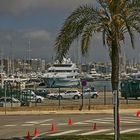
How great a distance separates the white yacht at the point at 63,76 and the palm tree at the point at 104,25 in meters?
94.3

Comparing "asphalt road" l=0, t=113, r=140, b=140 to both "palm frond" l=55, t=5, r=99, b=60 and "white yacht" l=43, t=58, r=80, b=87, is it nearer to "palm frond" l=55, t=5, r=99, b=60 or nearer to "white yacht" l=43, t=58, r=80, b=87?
"palm frond" l=55, t=5, r=99, b=60

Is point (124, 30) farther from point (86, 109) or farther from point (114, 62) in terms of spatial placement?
point (86, 109)

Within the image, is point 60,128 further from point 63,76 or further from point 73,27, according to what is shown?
point 63,76

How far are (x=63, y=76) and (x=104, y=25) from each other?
311 ft

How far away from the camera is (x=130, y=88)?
67.4 metres

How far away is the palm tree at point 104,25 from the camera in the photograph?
20.4m

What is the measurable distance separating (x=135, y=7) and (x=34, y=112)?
27.0m

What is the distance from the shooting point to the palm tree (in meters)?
20.4

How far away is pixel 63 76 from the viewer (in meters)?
115

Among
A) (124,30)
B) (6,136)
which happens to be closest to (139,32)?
(124,30)

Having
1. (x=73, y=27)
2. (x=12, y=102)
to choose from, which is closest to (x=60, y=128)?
(x=73, y=27)

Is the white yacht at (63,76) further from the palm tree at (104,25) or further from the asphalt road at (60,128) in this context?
the palm tree at (104,25)

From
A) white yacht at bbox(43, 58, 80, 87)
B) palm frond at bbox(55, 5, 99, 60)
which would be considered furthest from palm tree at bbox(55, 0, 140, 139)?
white yacht at bbox(43, 58, 80, 87)

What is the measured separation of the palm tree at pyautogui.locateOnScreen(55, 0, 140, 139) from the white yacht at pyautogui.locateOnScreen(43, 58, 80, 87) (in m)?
94.3
